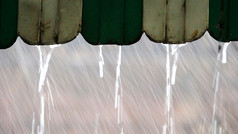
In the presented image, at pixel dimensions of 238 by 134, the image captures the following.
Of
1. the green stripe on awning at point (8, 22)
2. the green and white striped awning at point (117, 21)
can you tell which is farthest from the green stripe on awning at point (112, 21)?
the green stripe on awning at point (8, 22)

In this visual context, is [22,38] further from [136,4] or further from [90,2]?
[136,4]

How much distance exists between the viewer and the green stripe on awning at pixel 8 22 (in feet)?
5.33

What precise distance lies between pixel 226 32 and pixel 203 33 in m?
0.11

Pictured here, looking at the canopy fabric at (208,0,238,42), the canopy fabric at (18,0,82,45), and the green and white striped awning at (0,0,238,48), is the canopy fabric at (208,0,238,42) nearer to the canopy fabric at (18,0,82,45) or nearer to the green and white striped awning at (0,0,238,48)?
the green and white striped awning at (0,0,238,48)

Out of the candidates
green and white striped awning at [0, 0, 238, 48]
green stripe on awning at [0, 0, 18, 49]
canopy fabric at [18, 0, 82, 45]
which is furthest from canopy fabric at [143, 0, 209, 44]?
green stripe on awning at [0, 0, 18, 49]

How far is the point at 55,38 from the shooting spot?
5.37ft

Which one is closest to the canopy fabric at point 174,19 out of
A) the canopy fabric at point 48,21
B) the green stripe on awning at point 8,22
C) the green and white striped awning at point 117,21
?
the green and white striped awning at point 117,21

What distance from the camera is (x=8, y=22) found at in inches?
64.4

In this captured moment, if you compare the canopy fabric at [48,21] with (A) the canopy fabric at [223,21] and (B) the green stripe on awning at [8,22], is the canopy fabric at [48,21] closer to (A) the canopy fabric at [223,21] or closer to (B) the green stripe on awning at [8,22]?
(B) the green stripe on awning at [8,22]

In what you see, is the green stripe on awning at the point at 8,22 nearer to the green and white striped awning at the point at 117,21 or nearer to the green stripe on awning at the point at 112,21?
the green and white striped awning at the point at 117,21

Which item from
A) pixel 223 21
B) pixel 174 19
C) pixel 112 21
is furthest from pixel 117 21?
pixel 223 21

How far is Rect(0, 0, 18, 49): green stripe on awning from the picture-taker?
5.33 ft

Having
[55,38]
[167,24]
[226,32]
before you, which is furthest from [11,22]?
[226,32]

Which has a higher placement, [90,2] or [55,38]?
[90,2]
